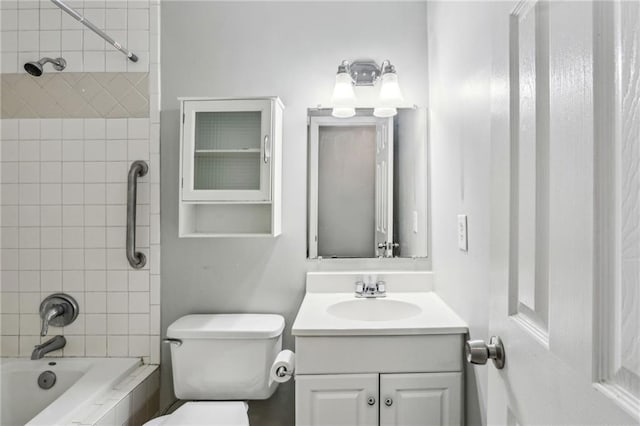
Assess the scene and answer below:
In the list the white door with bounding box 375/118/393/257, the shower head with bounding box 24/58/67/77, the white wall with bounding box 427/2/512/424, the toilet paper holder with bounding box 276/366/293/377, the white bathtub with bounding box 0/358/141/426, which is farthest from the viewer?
the white door with bounding box 375/118/393/257

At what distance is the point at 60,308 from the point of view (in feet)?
5.63

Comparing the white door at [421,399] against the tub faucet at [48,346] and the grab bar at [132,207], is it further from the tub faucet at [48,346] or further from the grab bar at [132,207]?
the tub faucet at [48,346]

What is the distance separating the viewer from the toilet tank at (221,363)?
1507 mm

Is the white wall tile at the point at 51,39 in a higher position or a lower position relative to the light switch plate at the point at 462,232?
higher

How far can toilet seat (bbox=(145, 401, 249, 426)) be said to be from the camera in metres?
1.29

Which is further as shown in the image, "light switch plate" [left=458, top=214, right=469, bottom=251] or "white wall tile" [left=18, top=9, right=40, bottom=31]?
"white wall tile" [left=18, top=9, right=40, bottom=31]

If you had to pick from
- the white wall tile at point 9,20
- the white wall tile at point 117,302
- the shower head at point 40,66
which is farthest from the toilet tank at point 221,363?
the white wall tile at point 9,20

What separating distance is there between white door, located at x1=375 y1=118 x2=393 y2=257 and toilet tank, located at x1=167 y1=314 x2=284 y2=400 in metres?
0.63

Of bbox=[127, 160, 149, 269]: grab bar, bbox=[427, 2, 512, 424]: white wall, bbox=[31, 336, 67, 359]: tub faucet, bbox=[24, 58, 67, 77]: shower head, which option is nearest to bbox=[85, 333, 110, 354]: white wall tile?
bbox=[31, 336, 67, 359]: tub faucet

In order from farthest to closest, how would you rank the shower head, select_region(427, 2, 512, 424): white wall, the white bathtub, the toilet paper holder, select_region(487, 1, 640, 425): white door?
the white bathtub → the shower head → the toilet paper holder → select_region(427, 2, 512, 424): white wall → select_region(487, 1, 640, 425): white door

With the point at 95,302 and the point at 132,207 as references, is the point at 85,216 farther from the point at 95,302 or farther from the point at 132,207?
the point at 95,302

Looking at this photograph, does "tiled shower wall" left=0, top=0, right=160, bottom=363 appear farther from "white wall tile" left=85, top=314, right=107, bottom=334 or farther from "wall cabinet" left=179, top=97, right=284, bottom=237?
"wall cabinet" left=179, top=97, right=284, bottom=237

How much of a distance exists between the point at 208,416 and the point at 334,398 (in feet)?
1.52

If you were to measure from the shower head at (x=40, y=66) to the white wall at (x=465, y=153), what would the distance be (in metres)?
1.62
